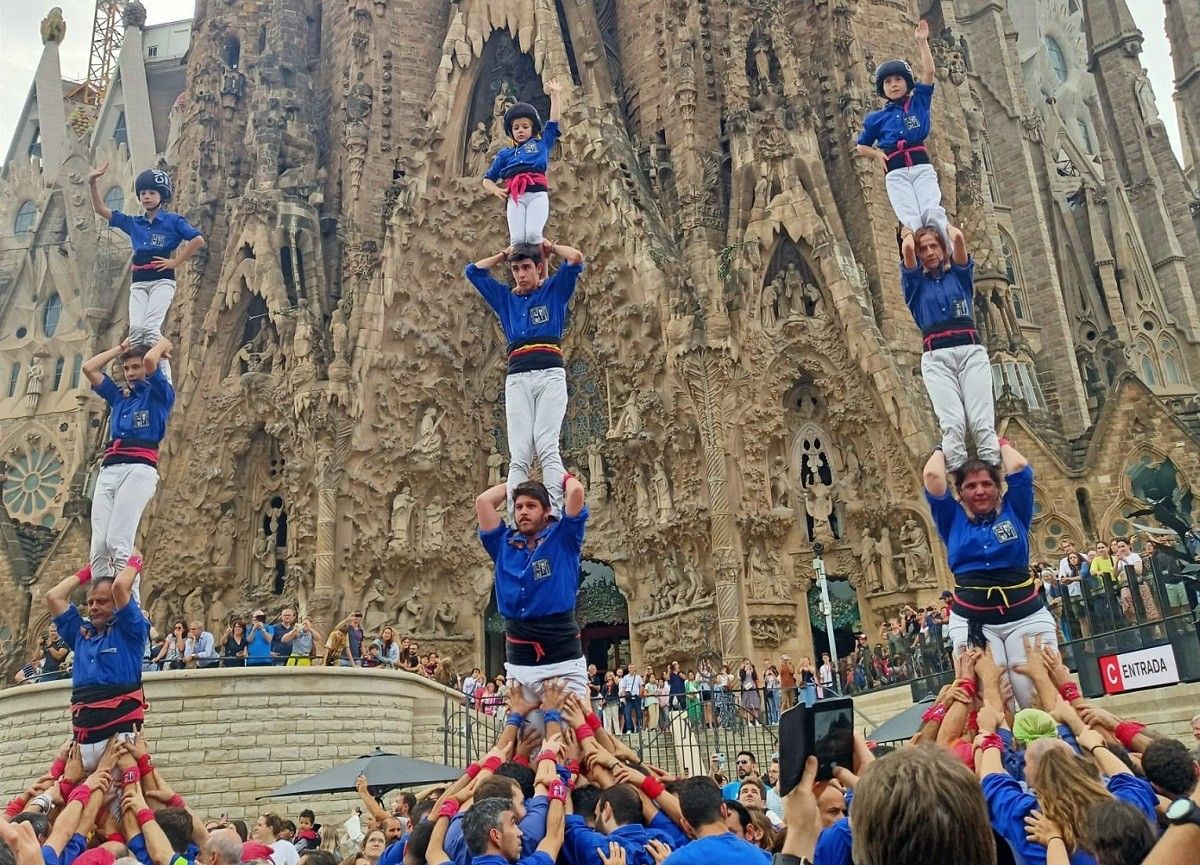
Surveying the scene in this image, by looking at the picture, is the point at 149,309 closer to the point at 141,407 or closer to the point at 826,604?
the point at 141,407

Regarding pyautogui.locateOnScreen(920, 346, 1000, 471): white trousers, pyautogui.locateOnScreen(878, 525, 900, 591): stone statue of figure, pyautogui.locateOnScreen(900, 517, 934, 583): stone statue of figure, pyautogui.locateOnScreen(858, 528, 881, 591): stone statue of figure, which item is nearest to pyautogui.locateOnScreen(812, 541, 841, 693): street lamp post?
pyautogui.locateOnScreen(858, 528, 881, 591): stone statue of figure

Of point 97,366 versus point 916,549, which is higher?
point 97,366

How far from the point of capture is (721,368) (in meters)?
22.5

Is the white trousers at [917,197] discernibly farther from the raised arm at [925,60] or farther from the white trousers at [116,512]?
the white trousers at [116,512]

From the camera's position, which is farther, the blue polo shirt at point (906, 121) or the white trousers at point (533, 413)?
the blue polo shirt at point (906, 121)

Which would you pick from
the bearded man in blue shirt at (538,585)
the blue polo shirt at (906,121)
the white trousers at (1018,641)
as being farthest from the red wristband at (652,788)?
the blue polo shirt at (906,121)

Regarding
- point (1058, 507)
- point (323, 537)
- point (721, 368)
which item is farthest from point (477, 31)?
point (1058, 507)

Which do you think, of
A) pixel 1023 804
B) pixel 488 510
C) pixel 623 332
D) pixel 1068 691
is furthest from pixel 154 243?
pixel 623 332

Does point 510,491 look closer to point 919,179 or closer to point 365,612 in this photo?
point 919,179

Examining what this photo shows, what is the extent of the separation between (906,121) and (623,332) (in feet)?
49.1

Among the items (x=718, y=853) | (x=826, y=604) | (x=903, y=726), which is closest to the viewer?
(x=718, y=853)

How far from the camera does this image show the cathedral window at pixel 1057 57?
40.2m

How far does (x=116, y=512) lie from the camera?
9695 mm

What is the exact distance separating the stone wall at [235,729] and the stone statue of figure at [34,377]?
22849 mm
